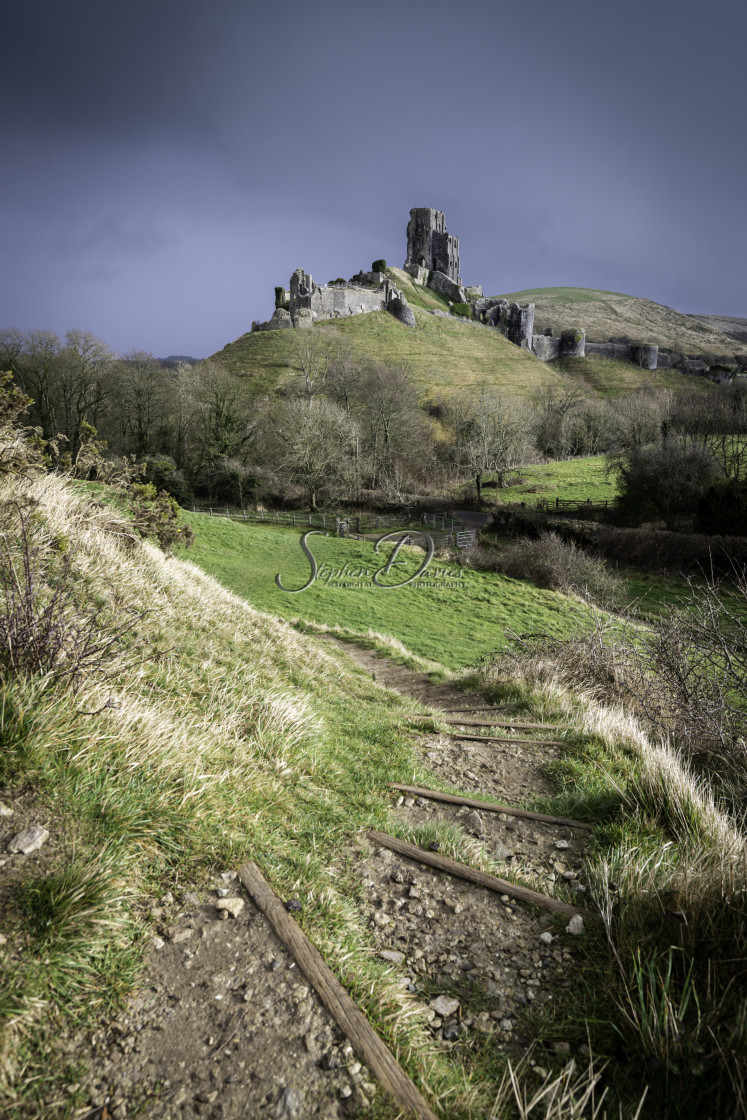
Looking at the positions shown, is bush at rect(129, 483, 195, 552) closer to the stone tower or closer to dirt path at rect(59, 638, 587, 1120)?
dirt path at rect(59, 638, 587, 1120)

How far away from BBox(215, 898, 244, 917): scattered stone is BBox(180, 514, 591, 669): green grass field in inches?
488

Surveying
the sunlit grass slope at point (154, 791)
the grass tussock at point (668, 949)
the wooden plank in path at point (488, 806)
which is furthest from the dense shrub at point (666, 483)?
the wooden plank in path at point (488, 806)

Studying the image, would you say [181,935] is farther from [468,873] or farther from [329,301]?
[329,301]

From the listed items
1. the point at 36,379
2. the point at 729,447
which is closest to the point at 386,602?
the point at 36,379

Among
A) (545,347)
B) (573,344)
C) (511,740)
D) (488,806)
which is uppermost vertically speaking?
(573,344)

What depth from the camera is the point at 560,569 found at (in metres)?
25.9

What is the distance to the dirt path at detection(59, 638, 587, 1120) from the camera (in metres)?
1.76

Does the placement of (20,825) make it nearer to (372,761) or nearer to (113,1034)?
(113,1034)

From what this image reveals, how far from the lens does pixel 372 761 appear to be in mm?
4922

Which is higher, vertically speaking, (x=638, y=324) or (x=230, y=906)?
(x=638, y=324)

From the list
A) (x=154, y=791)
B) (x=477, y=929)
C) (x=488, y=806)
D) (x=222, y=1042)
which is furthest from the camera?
(x=488, y=806)

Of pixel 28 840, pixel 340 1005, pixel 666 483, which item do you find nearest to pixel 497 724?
pixel 340 1005

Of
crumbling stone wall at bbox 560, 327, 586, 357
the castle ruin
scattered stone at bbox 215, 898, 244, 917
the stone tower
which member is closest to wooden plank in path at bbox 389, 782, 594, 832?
scattered stone at bbox 215, 898, 244, 917

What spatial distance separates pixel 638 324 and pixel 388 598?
175 metres
